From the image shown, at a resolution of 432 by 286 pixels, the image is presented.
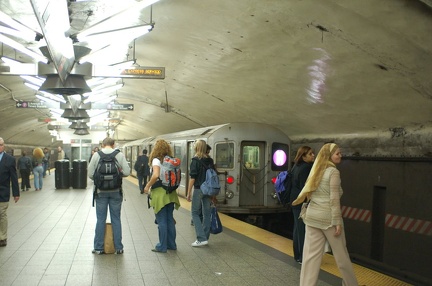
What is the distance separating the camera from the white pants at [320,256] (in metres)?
4.95

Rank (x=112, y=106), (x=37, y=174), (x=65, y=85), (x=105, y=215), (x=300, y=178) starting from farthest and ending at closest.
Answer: (x=112, y=106), (x=37, y=174), (x=65, y=85), (x=105, y=215), (x=300, y=178)

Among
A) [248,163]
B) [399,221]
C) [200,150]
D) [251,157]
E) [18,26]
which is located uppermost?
[18,26]

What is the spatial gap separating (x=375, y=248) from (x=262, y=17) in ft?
18.7

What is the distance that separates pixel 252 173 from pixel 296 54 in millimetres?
4333

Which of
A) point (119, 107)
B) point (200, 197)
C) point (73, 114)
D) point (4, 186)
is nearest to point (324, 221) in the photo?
point (200, 197)

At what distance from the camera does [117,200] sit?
709 cm

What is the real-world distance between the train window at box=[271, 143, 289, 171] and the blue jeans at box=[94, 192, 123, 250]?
614 centimetres

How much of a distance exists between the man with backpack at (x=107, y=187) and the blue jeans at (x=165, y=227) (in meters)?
0.57

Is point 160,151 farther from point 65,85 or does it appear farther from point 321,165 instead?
point 65,85

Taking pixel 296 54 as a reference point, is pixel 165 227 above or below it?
below

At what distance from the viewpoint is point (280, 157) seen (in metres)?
12.7

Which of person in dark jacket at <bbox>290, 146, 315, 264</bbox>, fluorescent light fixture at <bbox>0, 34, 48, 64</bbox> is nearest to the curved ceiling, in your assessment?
fluorescent light fixture at <bbox>0, 34, 48, 64</bbox>

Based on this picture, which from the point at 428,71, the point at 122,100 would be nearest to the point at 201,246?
the point at 428,71

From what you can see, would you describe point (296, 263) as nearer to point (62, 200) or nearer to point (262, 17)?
point (262, 17)
